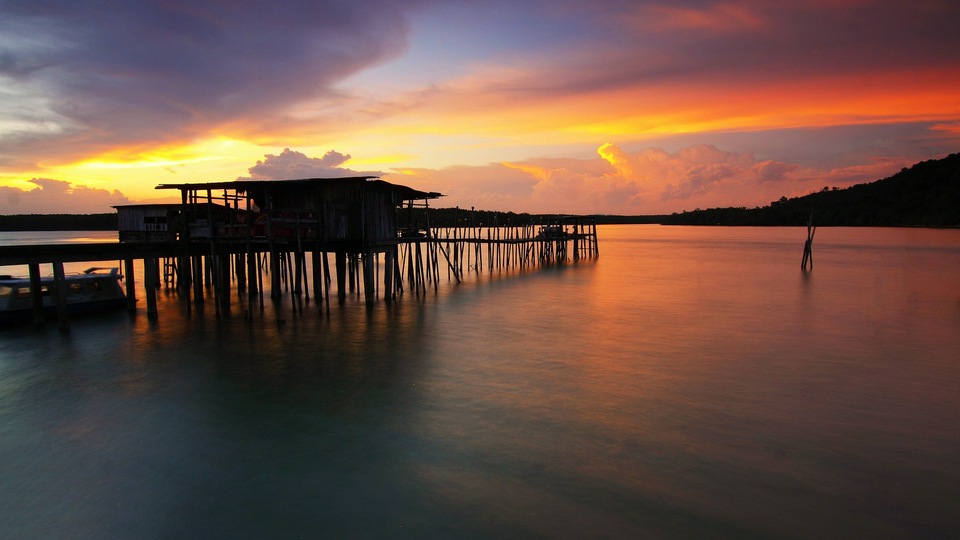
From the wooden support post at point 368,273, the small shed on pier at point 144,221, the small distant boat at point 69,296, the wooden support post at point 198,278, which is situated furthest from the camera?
the small shed on pier at point 144,221

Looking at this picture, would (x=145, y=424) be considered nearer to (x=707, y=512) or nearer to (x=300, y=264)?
(x=707, y=512)

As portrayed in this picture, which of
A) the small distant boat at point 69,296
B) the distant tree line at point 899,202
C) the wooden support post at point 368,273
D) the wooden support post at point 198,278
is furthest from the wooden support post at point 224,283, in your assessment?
the distant tree line at point 899,202

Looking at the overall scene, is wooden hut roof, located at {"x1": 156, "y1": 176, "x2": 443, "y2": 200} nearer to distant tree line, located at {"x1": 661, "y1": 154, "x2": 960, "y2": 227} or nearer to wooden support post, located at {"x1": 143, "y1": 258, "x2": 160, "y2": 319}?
wooden support post, located at {"x1": 143, "y1": 258, "x2": 160, "y2": 319}

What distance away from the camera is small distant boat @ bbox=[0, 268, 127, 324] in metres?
16.3

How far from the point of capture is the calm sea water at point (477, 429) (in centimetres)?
608

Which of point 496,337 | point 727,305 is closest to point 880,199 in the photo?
point 727,305

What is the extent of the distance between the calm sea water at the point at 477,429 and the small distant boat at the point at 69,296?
4.07 ft

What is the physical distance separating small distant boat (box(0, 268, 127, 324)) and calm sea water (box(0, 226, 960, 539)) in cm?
124

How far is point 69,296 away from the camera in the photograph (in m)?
18.1

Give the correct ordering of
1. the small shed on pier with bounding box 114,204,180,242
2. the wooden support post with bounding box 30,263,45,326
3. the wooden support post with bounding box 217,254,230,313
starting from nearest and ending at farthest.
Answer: the wooden support post with bounding box 30,263,45,326
the wooden support post with bounding box 217,254,230,313
the small shed on pier with bounding box 114,204,180,242

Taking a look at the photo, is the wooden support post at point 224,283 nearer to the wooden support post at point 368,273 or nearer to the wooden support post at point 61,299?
the wooden support post at point 61,299

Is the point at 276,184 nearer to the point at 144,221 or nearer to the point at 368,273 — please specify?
the point at 368,273

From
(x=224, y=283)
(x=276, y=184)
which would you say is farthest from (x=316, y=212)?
(x=224, y=283)

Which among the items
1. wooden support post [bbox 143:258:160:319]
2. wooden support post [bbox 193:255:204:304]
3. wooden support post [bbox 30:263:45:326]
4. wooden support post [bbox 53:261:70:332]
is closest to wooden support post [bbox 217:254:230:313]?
wooden support post [bbox 193:255:204:304]
